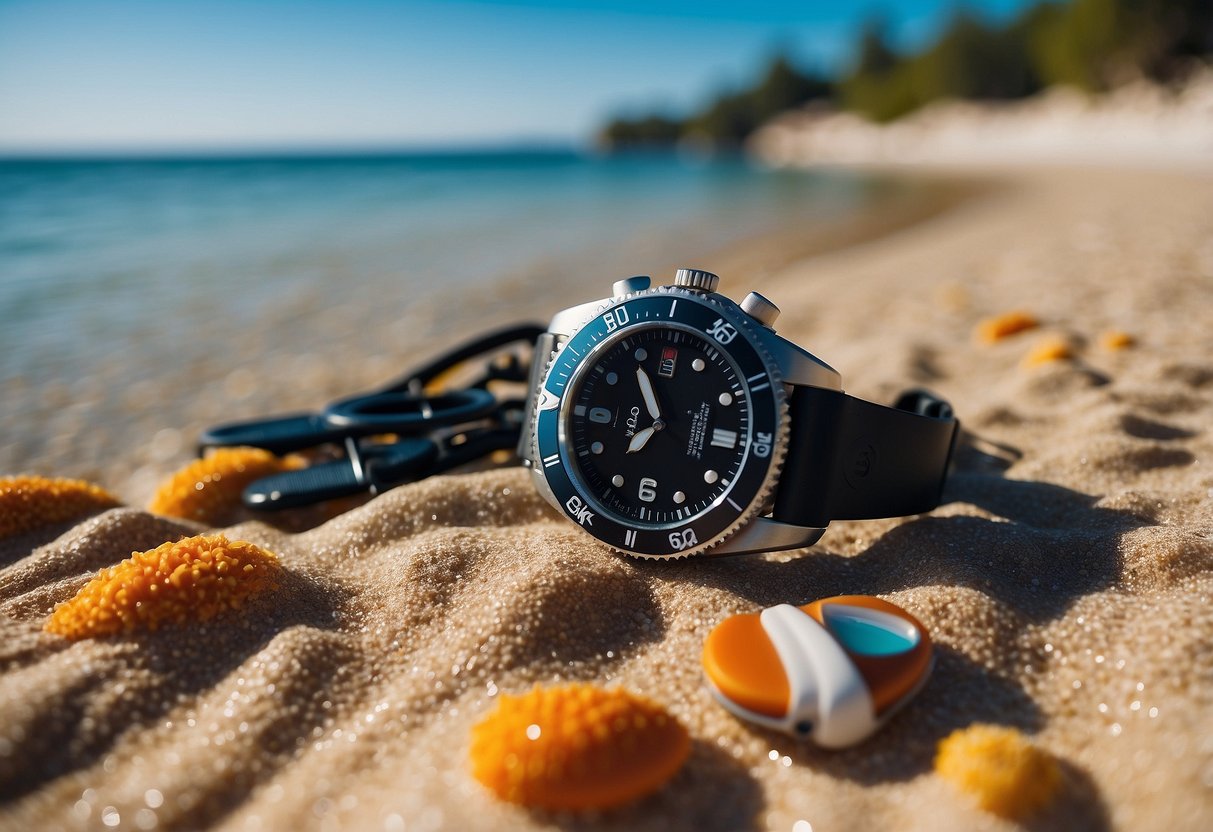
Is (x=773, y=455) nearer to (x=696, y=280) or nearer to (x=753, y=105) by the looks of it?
(x=696, y=280)

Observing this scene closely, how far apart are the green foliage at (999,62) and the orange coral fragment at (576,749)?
5645cm

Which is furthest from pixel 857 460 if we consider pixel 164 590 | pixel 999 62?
pixel 999 62

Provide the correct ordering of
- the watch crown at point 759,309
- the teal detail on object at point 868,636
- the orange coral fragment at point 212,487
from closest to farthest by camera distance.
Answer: the teal detail on object at point 868,636, the watch crown at point 759,309, the orange coral fragment at point 212,487

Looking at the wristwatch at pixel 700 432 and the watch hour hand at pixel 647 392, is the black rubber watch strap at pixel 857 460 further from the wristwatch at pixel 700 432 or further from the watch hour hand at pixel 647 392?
the watch hour hand at pixel 647 392

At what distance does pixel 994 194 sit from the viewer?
19984mm

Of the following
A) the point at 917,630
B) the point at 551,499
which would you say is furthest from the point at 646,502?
the point at 917,630

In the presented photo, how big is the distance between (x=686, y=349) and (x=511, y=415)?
2011 mm

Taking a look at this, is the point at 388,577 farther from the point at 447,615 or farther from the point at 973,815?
the point at 973,815

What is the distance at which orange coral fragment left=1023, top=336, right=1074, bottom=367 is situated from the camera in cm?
431

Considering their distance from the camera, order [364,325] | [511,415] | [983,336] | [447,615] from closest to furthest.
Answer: [447,615] → [511,415] → [983,336] → [364,325]

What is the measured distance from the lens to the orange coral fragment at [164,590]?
212cm

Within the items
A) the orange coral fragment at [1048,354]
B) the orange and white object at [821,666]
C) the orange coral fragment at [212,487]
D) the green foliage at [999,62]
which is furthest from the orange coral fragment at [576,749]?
the green foliage at [999,62]

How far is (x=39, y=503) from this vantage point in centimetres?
301

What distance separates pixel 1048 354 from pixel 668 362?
2.69m
